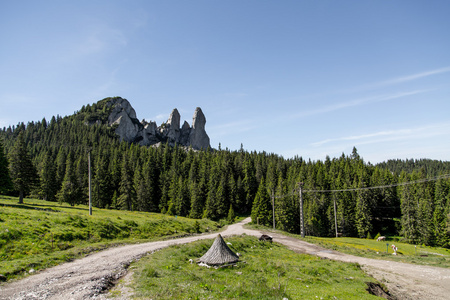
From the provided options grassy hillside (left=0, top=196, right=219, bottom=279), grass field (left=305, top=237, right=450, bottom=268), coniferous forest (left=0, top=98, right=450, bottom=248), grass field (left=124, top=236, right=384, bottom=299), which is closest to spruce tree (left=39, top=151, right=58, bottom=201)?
coniferous forest (left=0, top=98, right=450, bottom=248)

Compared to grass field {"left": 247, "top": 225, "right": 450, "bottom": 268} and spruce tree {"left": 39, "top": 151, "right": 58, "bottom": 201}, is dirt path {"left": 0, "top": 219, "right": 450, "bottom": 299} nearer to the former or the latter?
grass field {"left": 247, "top": 225, "right": 450, "bottom": 268}

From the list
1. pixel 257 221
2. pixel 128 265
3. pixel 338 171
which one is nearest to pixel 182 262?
pixel 128 265

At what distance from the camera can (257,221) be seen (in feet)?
246

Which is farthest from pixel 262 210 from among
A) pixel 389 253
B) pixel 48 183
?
pixel 48 183

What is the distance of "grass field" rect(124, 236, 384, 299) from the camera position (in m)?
12.9

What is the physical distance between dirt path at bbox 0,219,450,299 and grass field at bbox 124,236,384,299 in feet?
5.77

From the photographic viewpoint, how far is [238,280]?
15.9m

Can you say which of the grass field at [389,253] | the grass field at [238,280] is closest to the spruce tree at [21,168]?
the grass field at [238,280]

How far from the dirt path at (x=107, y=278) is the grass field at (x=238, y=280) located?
176cm

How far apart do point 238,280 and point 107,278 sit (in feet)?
26.9

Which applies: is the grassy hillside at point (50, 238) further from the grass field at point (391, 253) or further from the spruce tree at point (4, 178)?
the spruce tree at point (4, 178)

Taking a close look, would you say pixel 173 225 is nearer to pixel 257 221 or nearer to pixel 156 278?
pixel 156 278

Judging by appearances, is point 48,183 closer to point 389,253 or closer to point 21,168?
point 21,168

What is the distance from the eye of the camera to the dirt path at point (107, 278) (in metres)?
12.0
